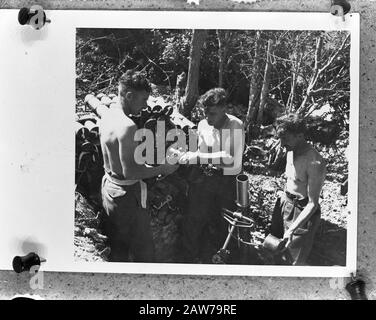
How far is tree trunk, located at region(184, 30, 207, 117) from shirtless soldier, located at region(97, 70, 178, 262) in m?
0.07

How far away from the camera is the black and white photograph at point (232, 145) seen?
76 cm

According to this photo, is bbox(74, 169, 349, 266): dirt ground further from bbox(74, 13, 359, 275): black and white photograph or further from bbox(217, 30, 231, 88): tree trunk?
bbox(217, 30, 231, 88): tree trunk

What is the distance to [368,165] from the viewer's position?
0.77m

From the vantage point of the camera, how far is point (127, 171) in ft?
2.50

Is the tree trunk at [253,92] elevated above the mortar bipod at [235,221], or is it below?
above

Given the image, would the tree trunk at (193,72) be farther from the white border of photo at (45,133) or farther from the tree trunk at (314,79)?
the tree trunk at (314,79)

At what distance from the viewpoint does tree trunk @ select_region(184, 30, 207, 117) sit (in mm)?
761

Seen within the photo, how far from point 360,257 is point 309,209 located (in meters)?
0.12

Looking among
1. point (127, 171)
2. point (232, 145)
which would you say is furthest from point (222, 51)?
point (127, 171)

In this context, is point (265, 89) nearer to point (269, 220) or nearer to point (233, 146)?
point (233, 146)

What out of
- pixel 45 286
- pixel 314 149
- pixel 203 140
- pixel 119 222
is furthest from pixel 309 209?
pixel 45 286

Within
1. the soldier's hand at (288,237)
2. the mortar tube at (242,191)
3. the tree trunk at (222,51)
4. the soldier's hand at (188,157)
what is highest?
the tree trunk at (222,51)

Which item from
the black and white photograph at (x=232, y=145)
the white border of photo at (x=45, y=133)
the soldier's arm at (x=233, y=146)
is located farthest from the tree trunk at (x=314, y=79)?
the white border of photo at (x=45, y=133)

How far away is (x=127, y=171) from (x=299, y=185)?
0.98ft
